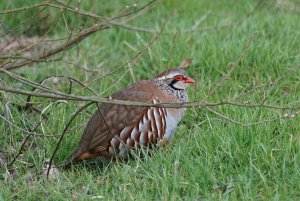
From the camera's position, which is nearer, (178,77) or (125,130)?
(125,130)

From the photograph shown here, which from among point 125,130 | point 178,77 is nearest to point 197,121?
point 178,77

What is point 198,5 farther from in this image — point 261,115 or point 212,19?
point 261,115

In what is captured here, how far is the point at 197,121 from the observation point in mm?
5527

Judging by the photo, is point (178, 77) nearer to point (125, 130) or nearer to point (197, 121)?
point (197, 121)

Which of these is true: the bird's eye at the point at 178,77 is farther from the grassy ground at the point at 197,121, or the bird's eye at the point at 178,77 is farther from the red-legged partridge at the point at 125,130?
the red-legged partridge at the point at 125,130

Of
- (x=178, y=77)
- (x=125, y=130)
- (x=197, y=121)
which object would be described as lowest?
(x=197, y=121)

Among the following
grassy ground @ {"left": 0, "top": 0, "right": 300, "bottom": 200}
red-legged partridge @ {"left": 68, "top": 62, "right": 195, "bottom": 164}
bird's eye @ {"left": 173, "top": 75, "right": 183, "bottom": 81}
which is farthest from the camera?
bird's eye @ {"left": 173, "top": 75, "right": 183, "bottom": 81}

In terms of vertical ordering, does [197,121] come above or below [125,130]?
below

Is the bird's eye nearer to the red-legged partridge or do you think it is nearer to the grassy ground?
the grassy ground

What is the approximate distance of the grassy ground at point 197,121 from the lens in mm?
4383

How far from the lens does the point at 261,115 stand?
16.8ft

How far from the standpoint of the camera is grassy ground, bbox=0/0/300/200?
438 centimetres

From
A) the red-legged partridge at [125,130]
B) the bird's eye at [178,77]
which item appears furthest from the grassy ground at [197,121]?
the bird's eye at [178,77]

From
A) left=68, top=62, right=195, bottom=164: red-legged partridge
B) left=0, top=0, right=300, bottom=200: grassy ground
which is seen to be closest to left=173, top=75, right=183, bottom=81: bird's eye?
left=0, top=0, right=300, bottom=200: grassy ground
